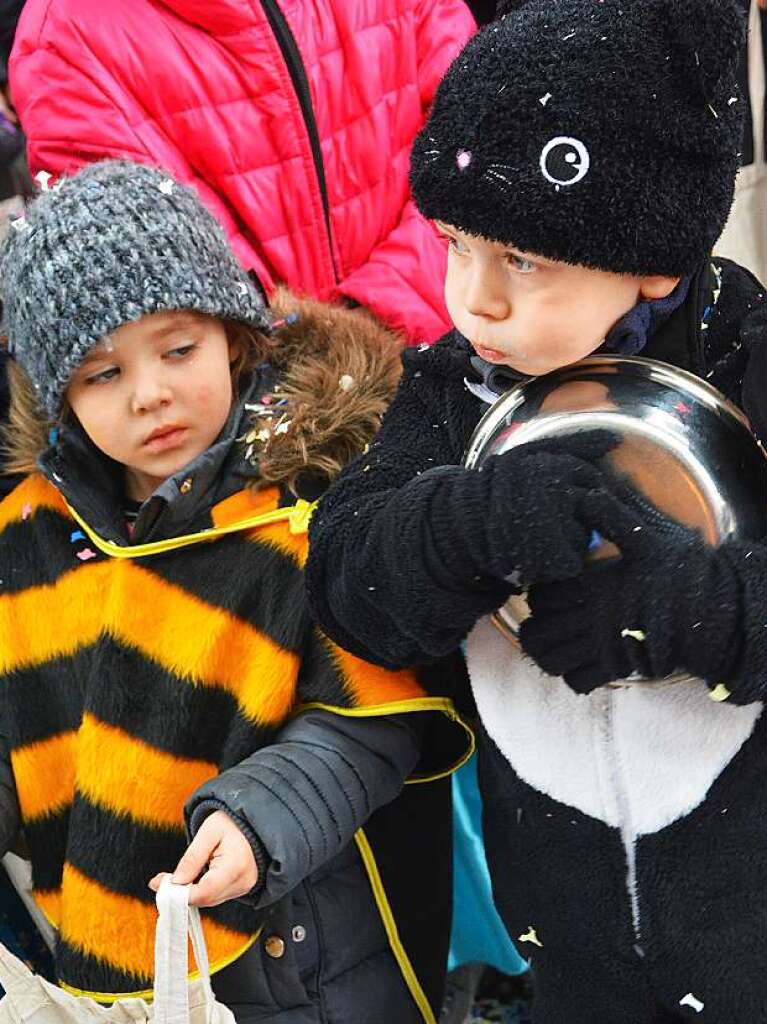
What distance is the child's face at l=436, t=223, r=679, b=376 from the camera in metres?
0.89

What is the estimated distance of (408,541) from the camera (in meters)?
0.89

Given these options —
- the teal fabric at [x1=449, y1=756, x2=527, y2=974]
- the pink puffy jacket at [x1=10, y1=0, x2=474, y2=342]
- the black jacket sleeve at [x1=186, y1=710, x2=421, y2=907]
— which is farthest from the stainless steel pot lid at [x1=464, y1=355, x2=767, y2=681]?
the teal fabric at [x1=449, y1=756, x2=527, y2=974]

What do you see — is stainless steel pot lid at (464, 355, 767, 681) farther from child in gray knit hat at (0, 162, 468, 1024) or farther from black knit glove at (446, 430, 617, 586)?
child in gray knit hat at (0, 162, 468, 1024)

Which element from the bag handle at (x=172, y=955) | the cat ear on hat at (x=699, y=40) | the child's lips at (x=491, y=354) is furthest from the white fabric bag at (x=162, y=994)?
the cat ear on hat at (x=699, y=40)

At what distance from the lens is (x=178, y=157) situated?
1497 millimetres

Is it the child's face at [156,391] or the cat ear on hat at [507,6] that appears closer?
the cat ear on hat at [507,6]

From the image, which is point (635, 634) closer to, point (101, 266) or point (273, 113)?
point (101, 266)

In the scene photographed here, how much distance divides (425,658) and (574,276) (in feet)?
1.10

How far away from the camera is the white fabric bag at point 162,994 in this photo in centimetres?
99

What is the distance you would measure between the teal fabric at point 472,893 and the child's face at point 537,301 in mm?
793

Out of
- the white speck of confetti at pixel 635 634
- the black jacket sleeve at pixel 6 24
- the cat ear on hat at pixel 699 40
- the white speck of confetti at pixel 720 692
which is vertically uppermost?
the cat ear on hat at pixel 699 40

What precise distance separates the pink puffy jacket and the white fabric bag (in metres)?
0.74

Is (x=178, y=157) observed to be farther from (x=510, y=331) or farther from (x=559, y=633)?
(x=559, y=633)

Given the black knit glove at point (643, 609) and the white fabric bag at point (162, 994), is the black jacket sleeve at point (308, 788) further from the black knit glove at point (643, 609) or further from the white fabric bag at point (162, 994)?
the black knit glove at point (643, 609)
